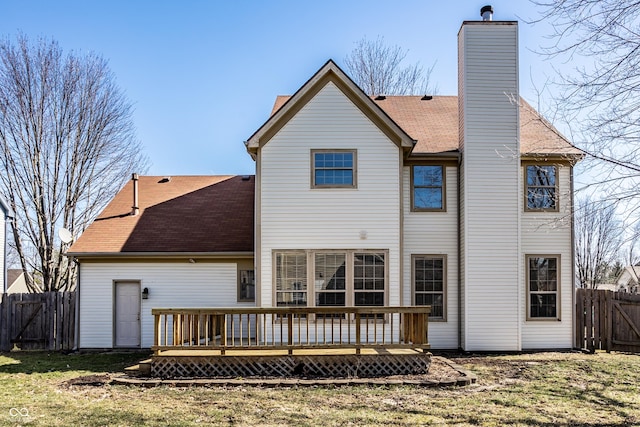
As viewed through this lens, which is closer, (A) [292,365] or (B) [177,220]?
(A) [292,365]

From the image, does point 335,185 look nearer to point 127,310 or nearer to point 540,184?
point 540,184

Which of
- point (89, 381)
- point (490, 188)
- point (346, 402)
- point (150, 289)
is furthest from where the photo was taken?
point (150, 289)

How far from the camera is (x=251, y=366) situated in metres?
10.4

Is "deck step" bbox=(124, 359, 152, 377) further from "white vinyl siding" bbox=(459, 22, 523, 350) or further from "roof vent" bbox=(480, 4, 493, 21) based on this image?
"roof vent" bbox=(480, 4, 493, 21)

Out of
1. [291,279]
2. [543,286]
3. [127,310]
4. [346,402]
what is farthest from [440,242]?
[127,310]

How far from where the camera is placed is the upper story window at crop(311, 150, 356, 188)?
43.5 ft

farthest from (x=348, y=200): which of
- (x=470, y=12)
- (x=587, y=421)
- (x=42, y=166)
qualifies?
(x=42, y=166)

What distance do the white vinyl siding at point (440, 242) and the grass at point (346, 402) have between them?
2.82 meters

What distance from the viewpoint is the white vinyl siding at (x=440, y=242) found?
14.0 metres

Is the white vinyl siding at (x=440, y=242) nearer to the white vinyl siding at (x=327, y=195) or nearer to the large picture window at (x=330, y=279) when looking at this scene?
the white vinyl siding at (x=327, y=195)

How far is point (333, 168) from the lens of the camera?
13305mm

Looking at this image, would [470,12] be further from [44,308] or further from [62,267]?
[62,267]

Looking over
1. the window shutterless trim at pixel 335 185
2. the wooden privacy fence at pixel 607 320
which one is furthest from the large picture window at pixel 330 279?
the wooden privacy fence at pixel 607 320

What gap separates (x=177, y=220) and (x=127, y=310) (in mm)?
2931
